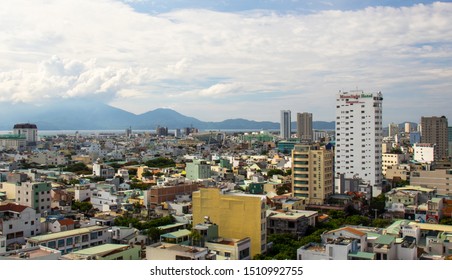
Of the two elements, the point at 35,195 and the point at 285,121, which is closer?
the point at 35,195

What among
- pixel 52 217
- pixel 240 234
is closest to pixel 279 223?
pixel 240 234

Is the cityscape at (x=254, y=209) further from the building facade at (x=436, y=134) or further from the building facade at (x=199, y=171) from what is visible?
the building facade at (x=436, y=134)

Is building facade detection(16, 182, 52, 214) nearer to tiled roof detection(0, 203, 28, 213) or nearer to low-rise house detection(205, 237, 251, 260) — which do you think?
tiled roof detection(0, 203, 28, 213)

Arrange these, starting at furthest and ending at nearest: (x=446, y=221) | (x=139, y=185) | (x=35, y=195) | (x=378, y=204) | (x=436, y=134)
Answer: (x=436, y=134), (x=139, y=185), (x=378, y=204), (x=35, y=195), (x=446, y=221)

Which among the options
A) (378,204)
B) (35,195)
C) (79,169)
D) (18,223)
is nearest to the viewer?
(18,223)

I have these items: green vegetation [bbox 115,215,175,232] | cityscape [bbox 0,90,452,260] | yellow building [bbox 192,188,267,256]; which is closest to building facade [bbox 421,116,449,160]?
cityscape [bbox 0,90,452,260]

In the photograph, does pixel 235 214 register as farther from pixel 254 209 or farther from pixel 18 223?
pixel 18 223

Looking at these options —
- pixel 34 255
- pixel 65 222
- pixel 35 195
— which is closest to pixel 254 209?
pixel 34 255
